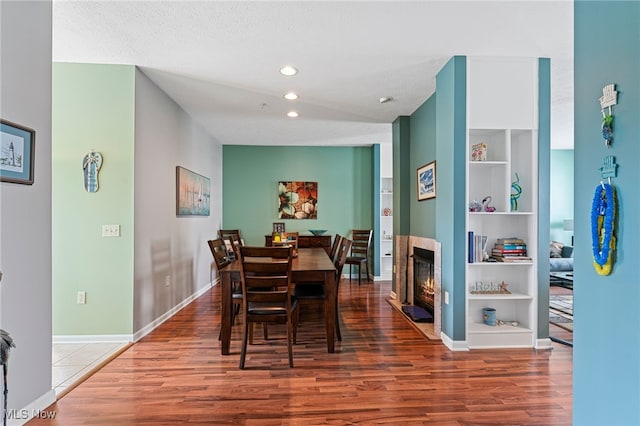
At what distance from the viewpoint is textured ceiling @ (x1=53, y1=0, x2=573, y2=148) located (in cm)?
243

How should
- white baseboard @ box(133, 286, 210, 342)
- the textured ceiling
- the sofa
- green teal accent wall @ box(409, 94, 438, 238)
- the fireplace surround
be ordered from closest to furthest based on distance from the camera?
the textured ceiling → white baseboard @ box(133, 286, 210, 342) → green teal accent wall @ box(409, 94, 438, 238) → the fireplace surround → the sofa

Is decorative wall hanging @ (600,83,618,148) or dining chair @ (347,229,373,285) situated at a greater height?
decorative wall hanging @ (600,83,618,148)

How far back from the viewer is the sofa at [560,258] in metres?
6.38

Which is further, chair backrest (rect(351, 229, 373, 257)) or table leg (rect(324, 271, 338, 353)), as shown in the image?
chair backrest (rect(351, 229, 373, 257))

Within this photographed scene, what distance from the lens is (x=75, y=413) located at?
2.11 meters

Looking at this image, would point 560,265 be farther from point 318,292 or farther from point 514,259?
point 318,292

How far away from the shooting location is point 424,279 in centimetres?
424

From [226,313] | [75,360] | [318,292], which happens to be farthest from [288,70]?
[75,360]

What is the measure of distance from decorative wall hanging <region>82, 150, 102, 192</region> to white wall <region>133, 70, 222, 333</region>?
0.34 meters

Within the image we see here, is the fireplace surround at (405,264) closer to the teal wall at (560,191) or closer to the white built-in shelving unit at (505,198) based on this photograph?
the white built-in shelving unit at (505,198)

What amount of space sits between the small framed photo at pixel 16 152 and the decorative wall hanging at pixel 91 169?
1261 millimetres

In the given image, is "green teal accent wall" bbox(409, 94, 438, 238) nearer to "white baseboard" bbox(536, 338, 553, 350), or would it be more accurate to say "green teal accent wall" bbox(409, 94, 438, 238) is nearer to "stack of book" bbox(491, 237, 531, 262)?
"stack of book" bbox(491, 237, 531, 262)

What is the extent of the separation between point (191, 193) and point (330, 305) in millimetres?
2943

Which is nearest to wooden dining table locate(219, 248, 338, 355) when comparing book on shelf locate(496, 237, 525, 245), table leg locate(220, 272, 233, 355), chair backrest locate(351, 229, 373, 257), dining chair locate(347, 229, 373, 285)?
table leg locate(220, 272, 233, 355)
